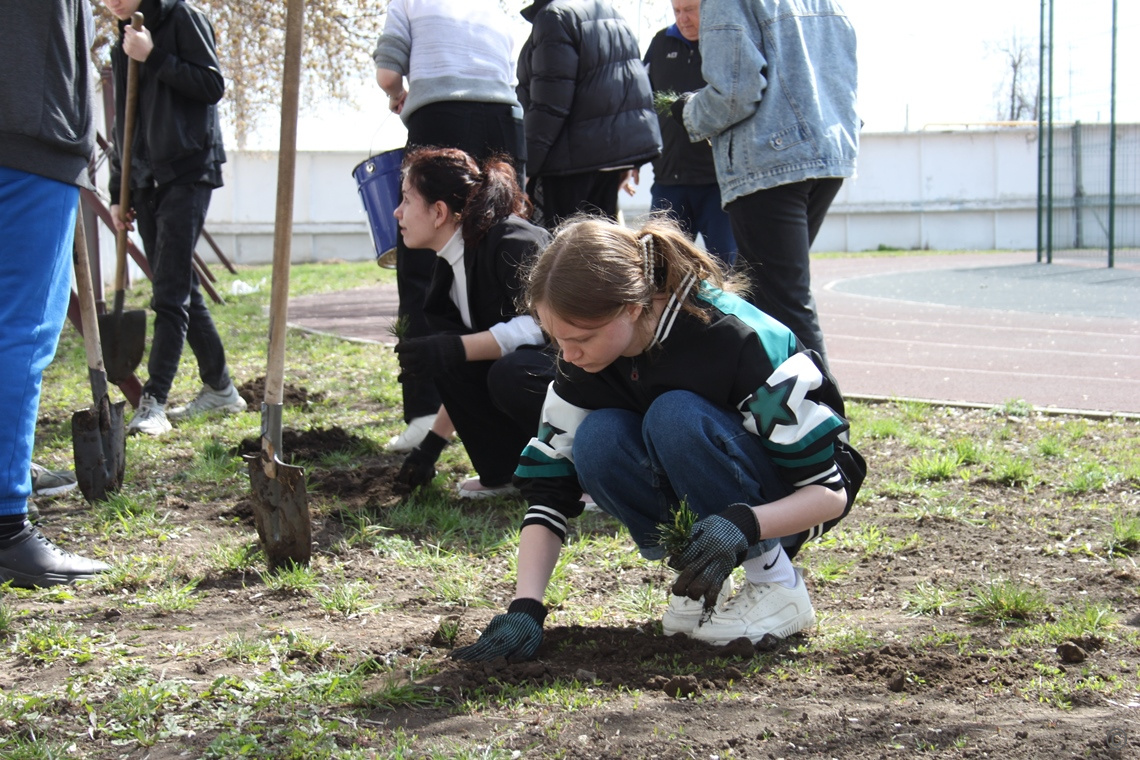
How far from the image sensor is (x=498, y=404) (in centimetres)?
360

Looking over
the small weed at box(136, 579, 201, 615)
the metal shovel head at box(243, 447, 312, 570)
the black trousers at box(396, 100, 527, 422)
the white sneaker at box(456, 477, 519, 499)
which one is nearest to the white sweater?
the black trousers at box(396, 100, 527, 422)

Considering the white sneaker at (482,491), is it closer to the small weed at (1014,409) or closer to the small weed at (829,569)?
the small weed at (829,569)

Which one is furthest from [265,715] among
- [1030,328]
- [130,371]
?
[1030,328]

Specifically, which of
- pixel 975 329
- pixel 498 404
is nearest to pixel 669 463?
pixel 498 404

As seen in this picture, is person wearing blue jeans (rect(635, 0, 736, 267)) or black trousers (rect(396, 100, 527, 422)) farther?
person wearing blue jeans (rect(635, 0, 736, 267))

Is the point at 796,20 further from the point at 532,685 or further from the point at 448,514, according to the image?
the point at 532,685

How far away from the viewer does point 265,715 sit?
2.21 metres

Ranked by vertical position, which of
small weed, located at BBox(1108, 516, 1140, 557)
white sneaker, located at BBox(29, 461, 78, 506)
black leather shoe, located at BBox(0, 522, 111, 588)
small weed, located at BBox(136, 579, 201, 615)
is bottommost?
small weed, located at BBox(1108, 516, 1140, 557)

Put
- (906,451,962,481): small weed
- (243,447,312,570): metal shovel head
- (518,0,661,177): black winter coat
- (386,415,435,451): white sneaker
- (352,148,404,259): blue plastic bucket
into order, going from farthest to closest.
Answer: (518,0,661,177): black winter coat → (386,415,435,451): white sneaker → (352,148,404,259): blue plastic bucket → (906,451,962,481): small weed → (243,447,312,570): metal shovel head

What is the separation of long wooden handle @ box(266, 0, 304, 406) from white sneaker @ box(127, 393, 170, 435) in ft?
6.36

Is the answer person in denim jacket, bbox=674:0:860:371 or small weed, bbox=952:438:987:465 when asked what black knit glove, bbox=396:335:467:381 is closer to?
person in denim jacket, bbox=674:0:860:371

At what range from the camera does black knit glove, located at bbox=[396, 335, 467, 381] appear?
11.3 feet

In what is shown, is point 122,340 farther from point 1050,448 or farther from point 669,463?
point 1050,448

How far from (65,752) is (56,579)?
1.12 m
